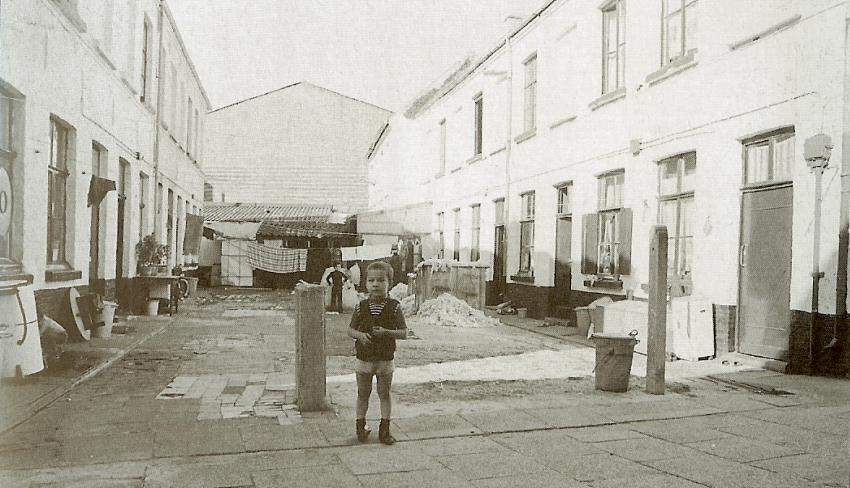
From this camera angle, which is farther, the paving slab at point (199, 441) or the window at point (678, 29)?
the window at point (678, 29)

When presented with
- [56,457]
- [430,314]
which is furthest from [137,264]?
[56,457]

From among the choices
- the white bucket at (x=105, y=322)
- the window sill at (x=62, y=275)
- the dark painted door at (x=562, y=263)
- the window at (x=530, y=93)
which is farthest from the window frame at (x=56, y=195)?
the window at (x=530, y=93)

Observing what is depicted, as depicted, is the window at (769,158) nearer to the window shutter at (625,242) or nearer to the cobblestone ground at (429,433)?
the cobblestone ground at (429,433)

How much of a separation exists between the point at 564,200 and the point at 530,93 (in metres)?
3.40

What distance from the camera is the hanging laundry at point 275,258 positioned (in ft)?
89.1

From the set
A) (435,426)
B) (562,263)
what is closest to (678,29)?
(562,263)

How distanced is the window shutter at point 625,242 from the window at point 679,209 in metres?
0.76

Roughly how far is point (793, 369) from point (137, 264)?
13275 mm

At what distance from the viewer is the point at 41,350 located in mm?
7914

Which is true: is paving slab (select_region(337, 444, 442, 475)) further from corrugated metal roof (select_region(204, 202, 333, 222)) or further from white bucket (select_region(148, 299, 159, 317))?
corrugated metal roof (select_region(204, 202, 333, 222))

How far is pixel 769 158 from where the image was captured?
9328 mm

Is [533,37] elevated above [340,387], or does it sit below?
above

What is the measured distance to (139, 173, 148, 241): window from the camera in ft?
55.7

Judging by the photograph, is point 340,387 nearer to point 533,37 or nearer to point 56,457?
point 56,457
